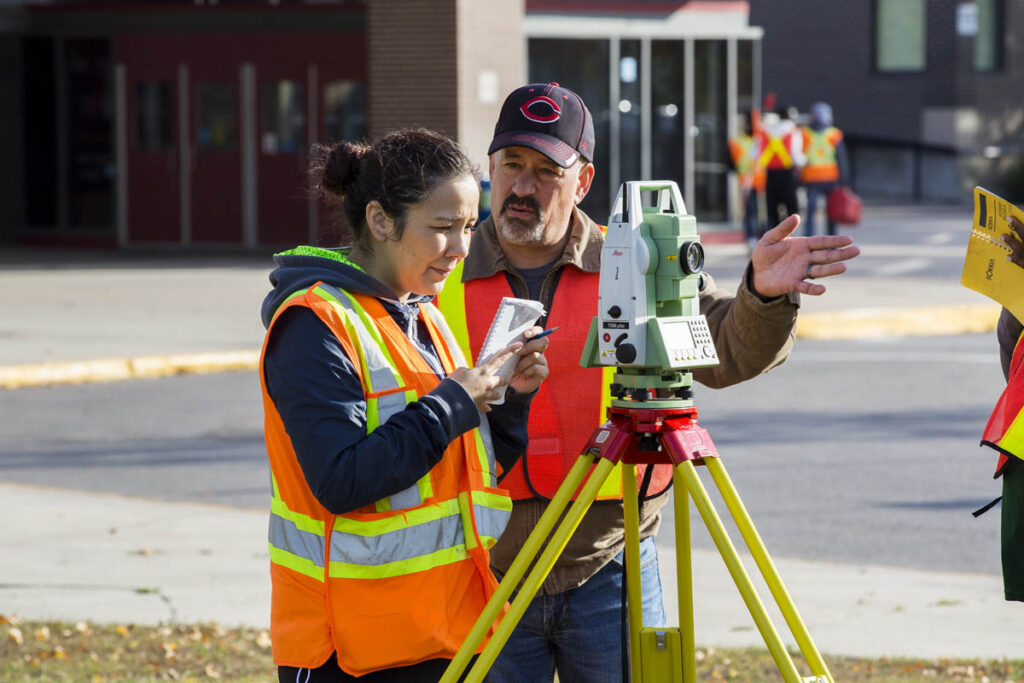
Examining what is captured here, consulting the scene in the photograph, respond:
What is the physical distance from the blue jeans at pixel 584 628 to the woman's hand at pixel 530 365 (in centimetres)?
61

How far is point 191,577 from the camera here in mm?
6633

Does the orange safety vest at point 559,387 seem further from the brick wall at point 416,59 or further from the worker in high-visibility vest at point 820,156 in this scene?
the worker in high-visibility vest at point 820,156

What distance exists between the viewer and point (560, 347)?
3.44 meters

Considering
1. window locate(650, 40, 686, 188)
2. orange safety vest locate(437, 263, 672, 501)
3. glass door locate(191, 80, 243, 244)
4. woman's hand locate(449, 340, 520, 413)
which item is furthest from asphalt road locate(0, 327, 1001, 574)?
glass door locate(191, 80, 243, 244)

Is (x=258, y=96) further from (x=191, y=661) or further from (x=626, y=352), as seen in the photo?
(x=626, y=352)

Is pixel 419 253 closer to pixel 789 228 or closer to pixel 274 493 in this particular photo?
pixel 274 493

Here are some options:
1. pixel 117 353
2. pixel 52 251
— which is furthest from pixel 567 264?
pixel 52 251

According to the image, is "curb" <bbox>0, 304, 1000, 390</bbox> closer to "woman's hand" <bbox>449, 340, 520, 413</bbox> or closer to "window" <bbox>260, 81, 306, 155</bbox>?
"woman's hand" <bbox>449, 340, 520, 413</bbox>

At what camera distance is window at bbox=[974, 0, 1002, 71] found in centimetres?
3656

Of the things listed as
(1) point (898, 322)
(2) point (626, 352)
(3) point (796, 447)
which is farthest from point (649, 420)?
(1) point (898, 322)

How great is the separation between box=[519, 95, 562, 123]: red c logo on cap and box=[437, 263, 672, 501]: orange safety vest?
1.11 ft

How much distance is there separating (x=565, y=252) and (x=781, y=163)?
57.2ft

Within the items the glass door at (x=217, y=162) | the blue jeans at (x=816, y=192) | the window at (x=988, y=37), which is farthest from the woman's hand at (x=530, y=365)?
the window at (x=988, y=37)

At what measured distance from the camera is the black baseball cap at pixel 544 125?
3334 millimetres
